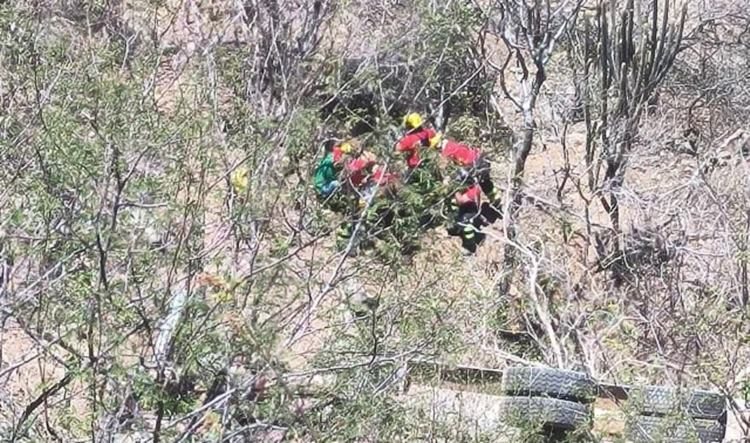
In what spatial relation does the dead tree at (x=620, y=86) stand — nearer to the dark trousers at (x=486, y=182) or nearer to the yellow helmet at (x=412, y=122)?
the dark trousers at (x=486, y=182)

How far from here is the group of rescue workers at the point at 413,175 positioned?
4492 millimetres

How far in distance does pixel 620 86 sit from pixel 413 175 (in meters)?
4.87

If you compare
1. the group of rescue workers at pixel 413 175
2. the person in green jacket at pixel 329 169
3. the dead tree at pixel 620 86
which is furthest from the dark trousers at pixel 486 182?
the person in green jacket at pixel 329 169

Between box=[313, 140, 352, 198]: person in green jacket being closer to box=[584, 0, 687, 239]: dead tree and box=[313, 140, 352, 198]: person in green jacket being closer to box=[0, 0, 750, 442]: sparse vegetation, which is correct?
box=[0, 0, 750, 442]: sparse vegetation

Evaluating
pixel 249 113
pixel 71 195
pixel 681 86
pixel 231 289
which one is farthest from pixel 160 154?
pixel 681 86

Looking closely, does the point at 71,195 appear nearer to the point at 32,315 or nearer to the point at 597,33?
the point at 32,315

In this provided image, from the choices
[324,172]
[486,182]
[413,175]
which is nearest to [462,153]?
[486,182]

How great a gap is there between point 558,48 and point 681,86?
135 cm

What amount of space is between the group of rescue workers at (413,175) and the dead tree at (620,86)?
986 mm

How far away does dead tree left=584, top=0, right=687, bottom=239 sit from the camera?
29.8 feet

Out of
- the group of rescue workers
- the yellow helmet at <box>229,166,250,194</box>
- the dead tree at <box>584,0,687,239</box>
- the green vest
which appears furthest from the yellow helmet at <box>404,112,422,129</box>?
the dead tree at <box>584,0,687,239</box>

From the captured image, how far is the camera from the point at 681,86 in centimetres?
1097

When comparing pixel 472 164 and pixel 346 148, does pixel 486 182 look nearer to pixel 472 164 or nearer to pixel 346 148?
pixel 472 164

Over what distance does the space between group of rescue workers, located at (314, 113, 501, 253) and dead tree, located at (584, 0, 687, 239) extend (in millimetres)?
986
